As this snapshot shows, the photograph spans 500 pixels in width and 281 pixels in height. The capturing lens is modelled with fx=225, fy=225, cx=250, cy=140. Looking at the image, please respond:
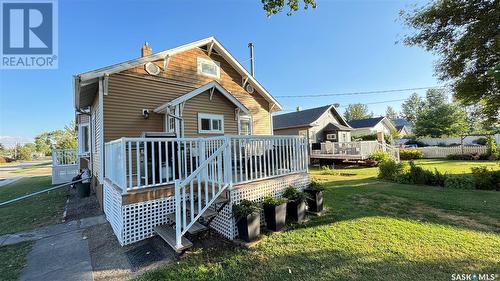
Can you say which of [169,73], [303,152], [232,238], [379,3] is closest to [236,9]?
[169,73]

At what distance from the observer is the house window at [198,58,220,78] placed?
9636mm

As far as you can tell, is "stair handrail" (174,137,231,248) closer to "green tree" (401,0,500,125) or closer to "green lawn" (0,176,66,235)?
"green lawn" (0,176,66,235)

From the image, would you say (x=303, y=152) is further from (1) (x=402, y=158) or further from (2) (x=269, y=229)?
(1) (x=402, y=158)

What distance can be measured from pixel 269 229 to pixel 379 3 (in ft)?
33.9

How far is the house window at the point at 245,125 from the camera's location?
10.0 meters

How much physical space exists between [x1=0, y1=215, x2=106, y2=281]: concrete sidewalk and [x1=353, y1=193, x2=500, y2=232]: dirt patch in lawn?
617 centimetres

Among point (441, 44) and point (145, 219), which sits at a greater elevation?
point (441, 44)

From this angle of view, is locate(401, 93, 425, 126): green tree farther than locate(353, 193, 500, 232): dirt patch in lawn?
Yes

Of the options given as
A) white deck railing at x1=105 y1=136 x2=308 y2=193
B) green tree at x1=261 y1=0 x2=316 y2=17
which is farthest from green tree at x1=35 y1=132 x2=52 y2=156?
green tree at x1=261 y1=0 x2=316 y2=17

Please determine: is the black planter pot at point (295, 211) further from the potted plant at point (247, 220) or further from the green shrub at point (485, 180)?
the green shrub at point (485, 180)

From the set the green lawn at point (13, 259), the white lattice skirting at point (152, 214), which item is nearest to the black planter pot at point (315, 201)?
the white lattice skirting at point (152, 214)

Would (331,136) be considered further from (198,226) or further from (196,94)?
(198,226)

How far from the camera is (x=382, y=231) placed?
13.8 ft

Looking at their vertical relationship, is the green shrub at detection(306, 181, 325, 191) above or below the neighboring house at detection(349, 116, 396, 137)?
below
